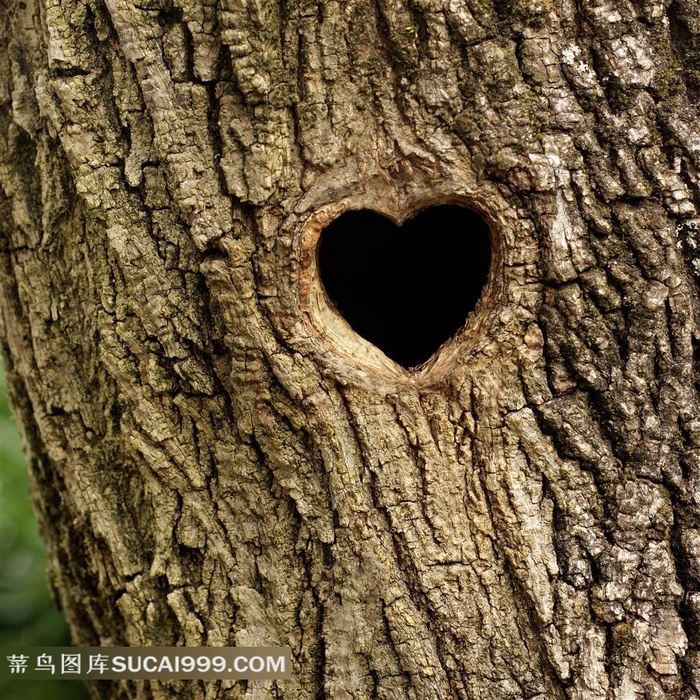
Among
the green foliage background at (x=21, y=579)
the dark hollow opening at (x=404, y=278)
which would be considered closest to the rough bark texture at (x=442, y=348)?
the dark hollow opening at (x=404, y=278)

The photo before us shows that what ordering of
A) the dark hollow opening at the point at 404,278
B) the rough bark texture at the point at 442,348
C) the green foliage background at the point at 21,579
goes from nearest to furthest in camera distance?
the rough bark texture at the point at 442,348
the dark hollow opening at the point at 404,278
the green foliage background at the point at 21,579

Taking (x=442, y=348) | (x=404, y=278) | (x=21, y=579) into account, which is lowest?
→ (x=21, y=579)

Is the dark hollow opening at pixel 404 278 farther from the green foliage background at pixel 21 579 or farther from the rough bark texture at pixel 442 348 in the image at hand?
the green foliage background at pixel 21 579

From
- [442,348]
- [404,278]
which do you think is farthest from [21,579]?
[442,348]

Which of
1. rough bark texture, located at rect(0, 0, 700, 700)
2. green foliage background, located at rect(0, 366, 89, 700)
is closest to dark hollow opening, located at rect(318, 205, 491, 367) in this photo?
rough bark texture, located at rect(0, 0, 700, 700)

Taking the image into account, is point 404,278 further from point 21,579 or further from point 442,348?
point 21,579

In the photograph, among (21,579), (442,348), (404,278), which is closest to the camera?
(442,348)
